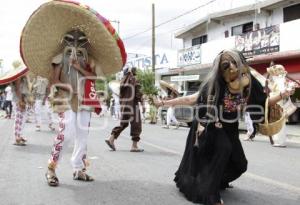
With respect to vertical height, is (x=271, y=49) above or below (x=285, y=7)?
below

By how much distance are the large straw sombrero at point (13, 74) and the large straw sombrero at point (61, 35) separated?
11.3 ft

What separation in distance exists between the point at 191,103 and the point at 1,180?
273 cm

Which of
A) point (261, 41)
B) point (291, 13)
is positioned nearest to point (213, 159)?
point (261, 41)

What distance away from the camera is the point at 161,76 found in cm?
3531

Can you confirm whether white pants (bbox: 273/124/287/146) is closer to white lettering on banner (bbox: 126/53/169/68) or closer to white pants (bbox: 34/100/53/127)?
white pants (bbox: 34/100/53/127)

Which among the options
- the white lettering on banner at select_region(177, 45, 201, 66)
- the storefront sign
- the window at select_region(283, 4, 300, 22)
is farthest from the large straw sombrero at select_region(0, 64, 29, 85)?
the white lettering on banner at select_region(177, 45, 201, 66)

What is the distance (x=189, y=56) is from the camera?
2947cm

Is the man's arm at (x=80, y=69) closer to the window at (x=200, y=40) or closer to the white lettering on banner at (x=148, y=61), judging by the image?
the white lettering on banner at (x=148, y=61)

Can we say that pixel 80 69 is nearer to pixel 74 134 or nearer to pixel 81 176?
pixel 74 134

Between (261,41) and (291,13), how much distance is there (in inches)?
92.5

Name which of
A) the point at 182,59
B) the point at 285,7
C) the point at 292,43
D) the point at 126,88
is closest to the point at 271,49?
the point at 292,43

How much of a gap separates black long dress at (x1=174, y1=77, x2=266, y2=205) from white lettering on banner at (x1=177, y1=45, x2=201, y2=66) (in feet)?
76.4

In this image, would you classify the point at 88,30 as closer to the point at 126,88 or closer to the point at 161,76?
the point at 126,88

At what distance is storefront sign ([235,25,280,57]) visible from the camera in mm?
20859
